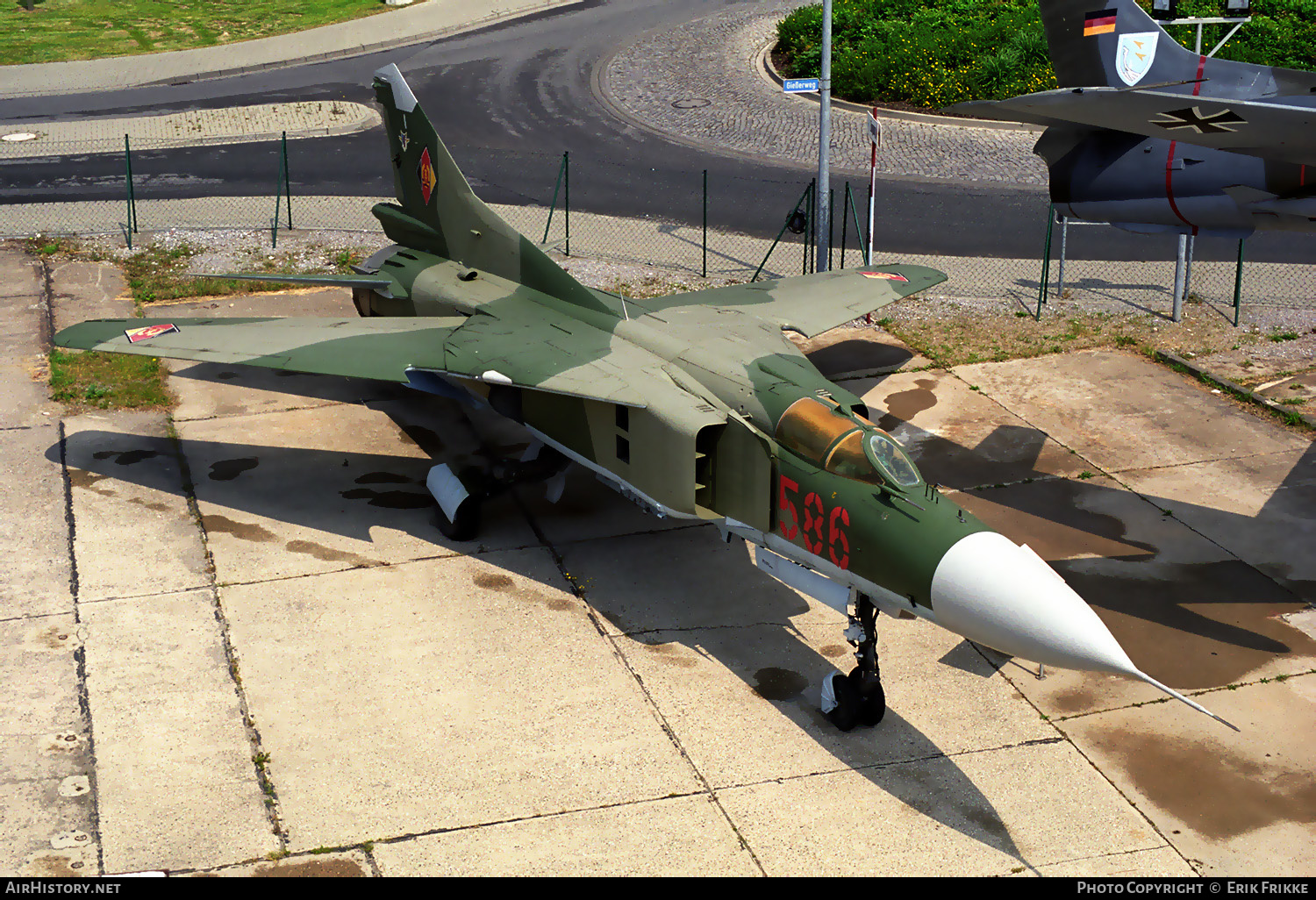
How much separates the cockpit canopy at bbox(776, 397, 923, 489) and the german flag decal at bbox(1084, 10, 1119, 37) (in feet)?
23.7

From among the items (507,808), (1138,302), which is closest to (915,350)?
(1138,302)

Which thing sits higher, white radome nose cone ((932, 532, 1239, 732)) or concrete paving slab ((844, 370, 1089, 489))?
white radome nose cone ((932, 532, 1239, 732))

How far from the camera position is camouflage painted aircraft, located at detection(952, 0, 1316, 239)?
1195cm

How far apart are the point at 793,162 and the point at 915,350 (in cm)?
1189

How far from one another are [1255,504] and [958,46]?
24.1 meters

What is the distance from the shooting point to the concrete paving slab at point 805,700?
1151 cm

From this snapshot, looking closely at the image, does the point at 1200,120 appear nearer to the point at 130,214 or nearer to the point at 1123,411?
the point at 1123,411

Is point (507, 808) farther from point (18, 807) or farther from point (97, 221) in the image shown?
point (97, 221)

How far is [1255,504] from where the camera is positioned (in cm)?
1597

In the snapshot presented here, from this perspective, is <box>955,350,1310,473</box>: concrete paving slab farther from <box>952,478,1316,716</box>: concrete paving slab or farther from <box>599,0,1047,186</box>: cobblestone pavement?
<box>599,0,1047,186</box>: cobblestone pavement

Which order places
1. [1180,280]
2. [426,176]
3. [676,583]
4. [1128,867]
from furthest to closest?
[1180,280]
[426,176]
[676,583]
[1128,867]

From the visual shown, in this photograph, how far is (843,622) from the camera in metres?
13.5

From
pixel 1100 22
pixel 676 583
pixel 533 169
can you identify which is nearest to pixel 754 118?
pixel 533 169

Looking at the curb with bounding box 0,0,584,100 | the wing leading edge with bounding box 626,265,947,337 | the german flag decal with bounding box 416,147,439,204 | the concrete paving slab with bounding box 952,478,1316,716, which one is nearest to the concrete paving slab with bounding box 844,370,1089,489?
the concrete paving slab with bounding box 952,478,1316,716
